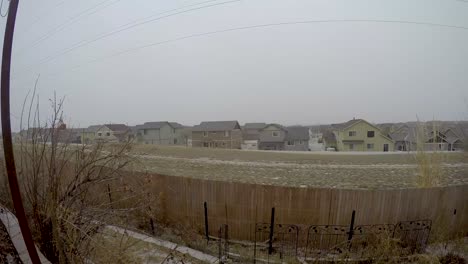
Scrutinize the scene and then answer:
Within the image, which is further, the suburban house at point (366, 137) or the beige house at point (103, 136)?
the suburban house at point (366, 137)

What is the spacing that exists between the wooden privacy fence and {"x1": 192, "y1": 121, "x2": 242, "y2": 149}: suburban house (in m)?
32.8

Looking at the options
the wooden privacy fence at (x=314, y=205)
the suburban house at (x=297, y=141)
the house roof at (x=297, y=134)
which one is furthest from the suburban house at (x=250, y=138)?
the wooden privacy fence at (x=314, y=205)

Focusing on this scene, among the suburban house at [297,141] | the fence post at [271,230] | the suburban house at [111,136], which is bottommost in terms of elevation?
the fence post at [271,230]

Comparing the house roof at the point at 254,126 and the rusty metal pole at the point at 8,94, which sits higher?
the house roof at the point at 254,126

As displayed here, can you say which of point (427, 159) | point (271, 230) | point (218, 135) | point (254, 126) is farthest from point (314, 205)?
point (254, 126)

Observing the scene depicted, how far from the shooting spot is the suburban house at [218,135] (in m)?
39.1

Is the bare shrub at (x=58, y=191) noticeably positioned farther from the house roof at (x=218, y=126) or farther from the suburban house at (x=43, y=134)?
the house roof at (x=218, y=126)

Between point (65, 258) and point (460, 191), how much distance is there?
27.5ft

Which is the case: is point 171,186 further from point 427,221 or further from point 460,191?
point 460,191

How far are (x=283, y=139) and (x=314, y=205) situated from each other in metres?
35.2

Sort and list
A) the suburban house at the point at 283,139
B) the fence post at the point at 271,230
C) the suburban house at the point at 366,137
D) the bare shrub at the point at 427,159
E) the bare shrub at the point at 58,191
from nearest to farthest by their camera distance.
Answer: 1. the bare shrub at the point at 58,191
2. the fence post at the point at 271,230
3. the bare shrub at the point at 427,159
4. the suburban house at the point at 366,137
5. the suburban house at the point at 283,139

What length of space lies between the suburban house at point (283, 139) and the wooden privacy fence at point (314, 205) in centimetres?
3372

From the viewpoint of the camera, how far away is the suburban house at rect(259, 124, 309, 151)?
130 ft

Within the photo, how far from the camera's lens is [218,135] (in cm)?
3944
